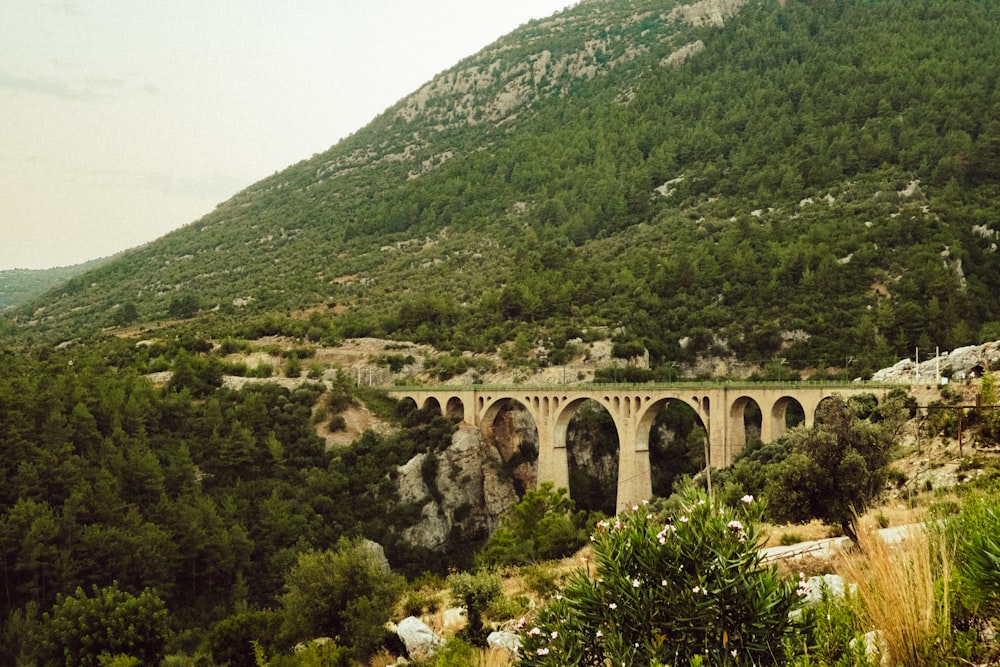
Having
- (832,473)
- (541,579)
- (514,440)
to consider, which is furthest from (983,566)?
(514,440)

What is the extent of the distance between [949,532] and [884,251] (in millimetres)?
49035

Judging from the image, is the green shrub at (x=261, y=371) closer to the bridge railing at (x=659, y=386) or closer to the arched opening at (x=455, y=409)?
the bridge railing at (x=659, y=386)

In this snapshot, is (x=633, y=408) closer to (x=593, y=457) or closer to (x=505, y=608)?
(x=593, y=457)

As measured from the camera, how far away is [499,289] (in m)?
61.3

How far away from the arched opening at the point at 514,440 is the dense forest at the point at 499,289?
2.96 metres

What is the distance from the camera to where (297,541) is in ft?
110

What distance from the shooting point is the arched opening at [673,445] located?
146 ft

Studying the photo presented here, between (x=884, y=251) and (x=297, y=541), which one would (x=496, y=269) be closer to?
(x=884, y=251)

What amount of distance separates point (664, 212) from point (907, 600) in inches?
2672

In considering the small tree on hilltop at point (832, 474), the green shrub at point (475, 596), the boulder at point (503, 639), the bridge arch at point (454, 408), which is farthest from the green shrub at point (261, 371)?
the small tree on hilltop at point (832, 474)

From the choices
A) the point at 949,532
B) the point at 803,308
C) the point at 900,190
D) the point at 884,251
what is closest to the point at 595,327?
the point at 803,308

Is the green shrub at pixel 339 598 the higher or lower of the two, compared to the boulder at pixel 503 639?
lower

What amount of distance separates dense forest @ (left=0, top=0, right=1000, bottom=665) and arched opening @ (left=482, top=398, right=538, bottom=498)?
296 centimetres

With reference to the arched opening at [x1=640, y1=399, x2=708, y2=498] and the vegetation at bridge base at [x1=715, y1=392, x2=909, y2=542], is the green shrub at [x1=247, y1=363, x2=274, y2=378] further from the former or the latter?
the vegetation at bridge base at [x1=715, y1=392, x2=909, y2=542]
